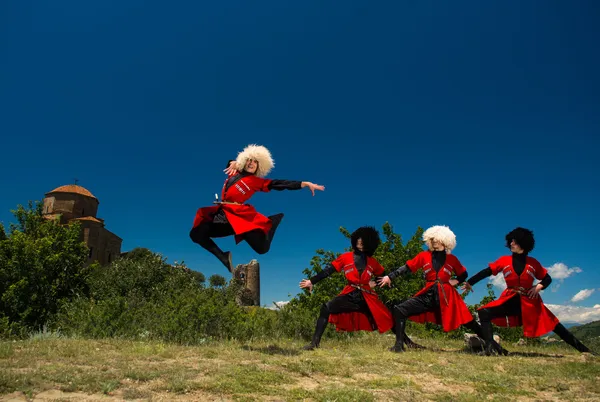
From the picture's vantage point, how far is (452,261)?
790cm

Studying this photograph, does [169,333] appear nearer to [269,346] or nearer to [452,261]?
[269,346]

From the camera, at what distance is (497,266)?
25.6 feet

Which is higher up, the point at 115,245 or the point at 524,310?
the point at 115,245

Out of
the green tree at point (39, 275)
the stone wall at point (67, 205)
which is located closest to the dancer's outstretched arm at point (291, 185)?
the green tree at point (39, 275)

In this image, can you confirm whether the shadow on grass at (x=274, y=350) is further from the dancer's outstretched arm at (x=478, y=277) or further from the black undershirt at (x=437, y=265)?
the dancer's outstretched arm at (x=478, y=277)

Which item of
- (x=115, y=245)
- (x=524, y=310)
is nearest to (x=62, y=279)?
(x=524, y=310)

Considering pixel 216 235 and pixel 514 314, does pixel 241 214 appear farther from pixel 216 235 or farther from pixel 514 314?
pixel 514 314

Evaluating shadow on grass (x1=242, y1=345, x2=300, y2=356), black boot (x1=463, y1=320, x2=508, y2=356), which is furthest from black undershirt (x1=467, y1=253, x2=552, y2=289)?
shadow on grass (x1=242, y1=345, x2=300, y2=356)

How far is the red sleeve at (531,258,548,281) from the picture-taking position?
7.69 m

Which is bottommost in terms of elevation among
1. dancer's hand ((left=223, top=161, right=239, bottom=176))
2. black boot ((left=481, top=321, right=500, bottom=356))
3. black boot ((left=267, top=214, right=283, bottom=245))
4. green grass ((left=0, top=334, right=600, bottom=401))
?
green grass ((left=0, top=334, right=600, bottom=401))

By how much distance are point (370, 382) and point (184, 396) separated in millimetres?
2038

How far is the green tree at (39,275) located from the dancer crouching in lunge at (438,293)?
11202mm

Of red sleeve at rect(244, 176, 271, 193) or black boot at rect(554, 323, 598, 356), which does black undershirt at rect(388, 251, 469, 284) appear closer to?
black boot at rect(554, 323, 598, 356)

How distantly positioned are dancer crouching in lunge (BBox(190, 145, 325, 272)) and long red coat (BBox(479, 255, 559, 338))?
431 cm
